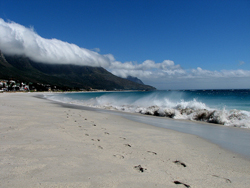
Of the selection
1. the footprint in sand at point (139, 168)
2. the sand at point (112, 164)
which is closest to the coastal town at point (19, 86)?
the sand at point (112, 164)

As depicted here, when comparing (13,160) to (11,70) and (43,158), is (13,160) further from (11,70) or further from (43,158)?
(11,70)

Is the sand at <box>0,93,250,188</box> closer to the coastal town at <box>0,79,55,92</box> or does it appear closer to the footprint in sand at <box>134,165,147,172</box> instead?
the footprint in sand at <box>134,165,147,172</box>

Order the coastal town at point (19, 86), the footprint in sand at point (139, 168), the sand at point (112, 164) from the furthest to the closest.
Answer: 1. the coastal town at point (19, 86)
2. the footprint in sand at point (139, 168)
3. the sand at point (112, 164)

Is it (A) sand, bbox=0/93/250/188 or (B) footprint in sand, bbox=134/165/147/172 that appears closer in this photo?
(A) sand, bbox=0/93/250/188

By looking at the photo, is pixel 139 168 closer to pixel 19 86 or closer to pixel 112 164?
pixel 112 164

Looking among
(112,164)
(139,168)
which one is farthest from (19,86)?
(139,168)

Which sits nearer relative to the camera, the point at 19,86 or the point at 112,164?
→ the point at 112,164

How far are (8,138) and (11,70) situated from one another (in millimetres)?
177530

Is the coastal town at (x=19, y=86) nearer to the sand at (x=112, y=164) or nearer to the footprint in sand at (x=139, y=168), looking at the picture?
the sand at (x=112, y=164)

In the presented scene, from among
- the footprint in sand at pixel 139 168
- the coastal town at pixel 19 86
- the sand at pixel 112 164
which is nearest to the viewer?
the sand at pixel 112 164

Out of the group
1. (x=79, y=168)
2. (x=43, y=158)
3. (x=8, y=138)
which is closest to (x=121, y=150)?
(x=79, y=168)

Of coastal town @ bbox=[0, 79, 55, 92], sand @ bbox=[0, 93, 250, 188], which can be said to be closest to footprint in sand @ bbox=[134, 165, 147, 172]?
sand @ bbox=[0, 93, 250, 188]

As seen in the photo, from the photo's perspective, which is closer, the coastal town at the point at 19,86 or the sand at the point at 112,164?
the sand at the point at 112,164

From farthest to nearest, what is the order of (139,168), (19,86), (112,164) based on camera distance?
1. (19,86)
2. (112,164)
3. (139,168)
